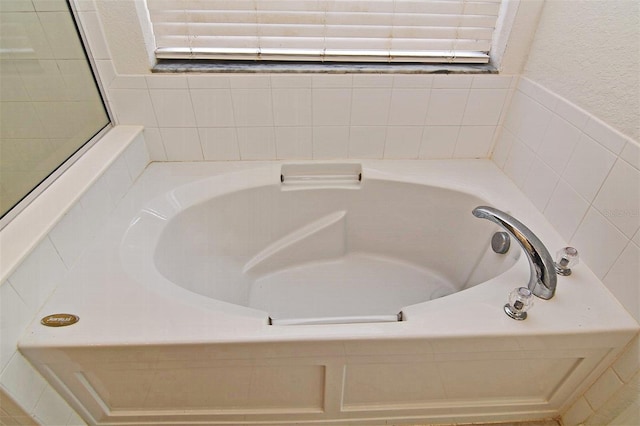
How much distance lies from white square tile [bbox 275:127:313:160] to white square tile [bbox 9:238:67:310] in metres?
0.78

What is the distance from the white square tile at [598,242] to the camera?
804 millimetres

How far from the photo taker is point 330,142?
50.8 inches

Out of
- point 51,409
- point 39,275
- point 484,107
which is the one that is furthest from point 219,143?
point 484,107

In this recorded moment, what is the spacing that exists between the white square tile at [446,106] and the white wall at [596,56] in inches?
10.0

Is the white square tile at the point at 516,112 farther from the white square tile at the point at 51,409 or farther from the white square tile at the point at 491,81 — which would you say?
the white square tile at the point at 51,409

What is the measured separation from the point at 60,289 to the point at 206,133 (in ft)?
2.27

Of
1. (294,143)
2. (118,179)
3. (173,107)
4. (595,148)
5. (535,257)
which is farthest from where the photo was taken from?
(294,143)

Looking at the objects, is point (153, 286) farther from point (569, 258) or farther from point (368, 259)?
point (569, 258)

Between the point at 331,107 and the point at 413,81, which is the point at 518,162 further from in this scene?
the point at 331,107

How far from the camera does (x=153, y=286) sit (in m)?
0.82

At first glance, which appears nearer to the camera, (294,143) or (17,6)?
(17,6)

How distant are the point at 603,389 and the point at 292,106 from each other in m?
1.24

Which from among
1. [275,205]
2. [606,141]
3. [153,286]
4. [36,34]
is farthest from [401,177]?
[36,34]

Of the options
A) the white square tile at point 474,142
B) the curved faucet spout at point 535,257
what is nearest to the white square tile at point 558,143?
the white square tile at point 474,142
